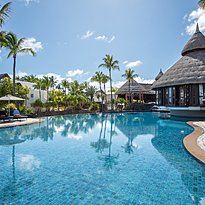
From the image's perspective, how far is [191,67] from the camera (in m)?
16.4

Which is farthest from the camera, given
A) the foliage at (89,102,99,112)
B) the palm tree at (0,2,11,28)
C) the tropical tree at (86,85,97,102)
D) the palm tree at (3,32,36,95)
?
the tropical tree at (86,85,97,102)

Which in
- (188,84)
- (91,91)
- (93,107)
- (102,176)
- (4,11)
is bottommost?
(102,176)

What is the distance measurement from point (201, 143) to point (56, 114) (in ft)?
61.4

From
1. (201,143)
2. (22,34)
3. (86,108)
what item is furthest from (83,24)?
(201,143)

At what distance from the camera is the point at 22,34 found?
61.8 feet

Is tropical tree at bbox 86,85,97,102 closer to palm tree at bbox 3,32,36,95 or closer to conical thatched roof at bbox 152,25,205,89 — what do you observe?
palm tree at bbox 3,32,36,95

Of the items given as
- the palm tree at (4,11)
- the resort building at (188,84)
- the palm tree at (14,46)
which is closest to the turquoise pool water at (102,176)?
the resort building at (188,84)

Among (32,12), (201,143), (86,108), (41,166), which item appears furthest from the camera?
(86,108)

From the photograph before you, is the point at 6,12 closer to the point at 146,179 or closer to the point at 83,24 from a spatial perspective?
the point at 83,24

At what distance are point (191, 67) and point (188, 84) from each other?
1797 millimetres

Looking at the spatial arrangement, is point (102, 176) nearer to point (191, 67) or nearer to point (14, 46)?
point (191, 67)

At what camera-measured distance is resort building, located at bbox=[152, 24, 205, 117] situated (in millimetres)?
15430

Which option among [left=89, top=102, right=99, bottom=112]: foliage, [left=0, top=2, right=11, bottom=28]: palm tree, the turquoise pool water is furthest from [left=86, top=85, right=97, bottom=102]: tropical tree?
the turquoise pool water

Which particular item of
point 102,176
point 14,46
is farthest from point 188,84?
point 14,46
